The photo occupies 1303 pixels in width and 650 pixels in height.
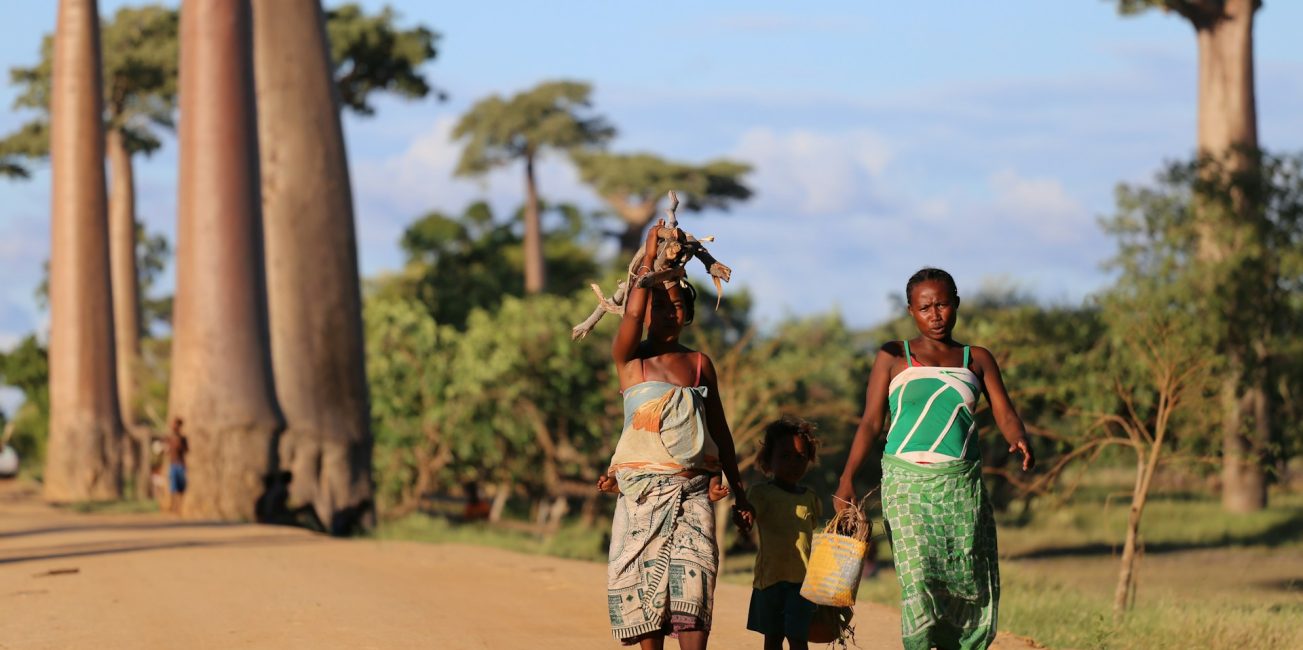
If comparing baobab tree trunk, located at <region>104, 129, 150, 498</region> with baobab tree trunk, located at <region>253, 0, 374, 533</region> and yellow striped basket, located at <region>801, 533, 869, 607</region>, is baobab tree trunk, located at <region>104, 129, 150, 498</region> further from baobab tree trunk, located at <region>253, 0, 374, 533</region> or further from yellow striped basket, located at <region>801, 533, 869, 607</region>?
yellow striped basket, located at <region>801, 533, 869, 607</region>

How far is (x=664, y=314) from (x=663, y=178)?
151ft

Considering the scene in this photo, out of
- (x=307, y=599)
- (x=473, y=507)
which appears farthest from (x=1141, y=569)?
(x=307, y=599)

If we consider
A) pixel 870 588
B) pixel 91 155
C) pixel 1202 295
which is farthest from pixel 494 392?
pixel 870 588

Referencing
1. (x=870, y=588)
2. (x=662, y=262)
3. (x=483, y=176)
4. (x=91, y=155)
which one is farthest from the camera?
(x=483, y=176)

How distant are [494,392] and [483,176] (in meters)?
27.4

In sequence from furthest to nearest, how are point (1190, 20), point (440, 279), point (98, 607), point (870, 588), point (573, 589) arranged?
point (440, 279) → point (1190, 20) → point (870, 588) → point (573, 589) → point (98, 607)

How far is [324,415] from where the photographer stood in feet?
73.6

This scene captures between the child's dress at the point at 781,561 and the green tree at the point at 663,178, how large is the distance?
44718 millimetres

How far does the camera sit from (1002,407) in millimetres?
6730

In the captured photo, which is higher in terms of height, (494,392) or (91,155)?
(91,155)

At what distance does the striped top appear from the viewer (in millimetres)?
6625

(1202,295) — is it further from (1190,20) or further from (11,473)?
(11,473)

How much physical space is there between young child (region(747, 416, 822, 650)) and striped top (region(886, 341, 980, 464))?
2.83ft

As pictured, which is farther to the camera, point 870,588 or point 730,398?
point 730,398
